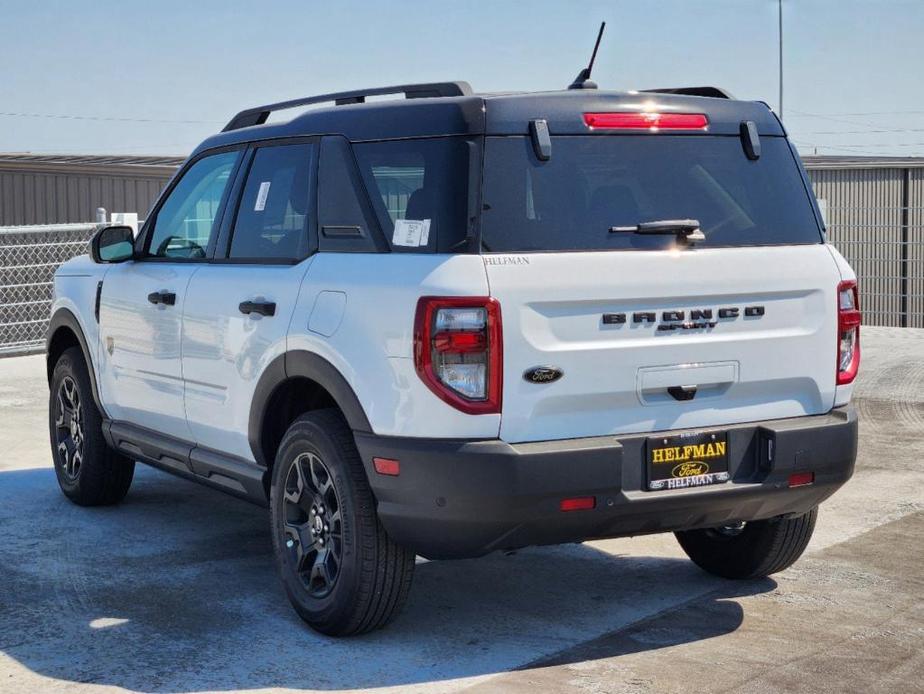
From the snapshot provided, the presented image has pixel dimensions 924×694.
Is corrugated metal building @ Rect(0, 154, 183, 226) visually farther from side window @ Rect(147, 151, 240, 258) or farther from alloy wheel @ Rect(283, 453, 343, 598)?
alloy wheel @ Rect(283, 453, 343, 598)

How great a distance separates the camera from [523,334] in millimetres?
4648

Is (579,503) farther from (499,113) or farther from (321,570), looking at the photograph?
(499,113)

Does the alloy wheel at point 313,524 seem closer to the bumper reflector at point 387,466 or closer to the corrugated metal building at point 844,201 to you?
the bumper reflector at point 387,466

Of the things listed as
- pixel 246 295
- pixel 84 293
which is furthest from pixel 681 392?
pixel 84 293

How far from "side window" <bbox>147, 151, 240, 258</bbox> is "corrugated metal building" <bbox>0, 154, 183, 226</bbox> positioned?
23.5m

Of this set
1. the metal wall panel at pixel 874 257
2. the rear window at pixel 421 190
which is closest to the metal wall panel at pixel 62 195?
the metal wall panel at pixel 874 257

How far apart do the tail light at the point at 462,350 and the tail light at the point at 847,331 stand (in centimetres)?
149

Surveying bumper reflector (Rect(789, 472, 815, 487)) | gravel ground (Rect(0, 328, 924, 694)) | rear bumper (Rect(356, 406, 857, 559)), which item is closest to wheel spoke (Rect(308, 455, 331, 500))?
rear bumper (Rect(356, 406, 857, 559))

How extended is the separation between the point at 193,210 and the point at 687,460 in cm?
285

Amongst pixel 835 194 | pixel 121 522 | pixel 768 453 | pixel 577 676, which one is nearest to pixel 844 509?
pixel 768 453

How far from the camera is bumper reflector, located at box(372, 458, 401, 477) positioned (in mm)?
4785

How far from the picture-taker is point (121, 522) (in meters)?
7.36

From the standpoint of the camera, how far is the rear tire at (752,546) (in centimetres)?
583

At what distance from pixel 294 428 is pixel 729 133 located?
198cm
